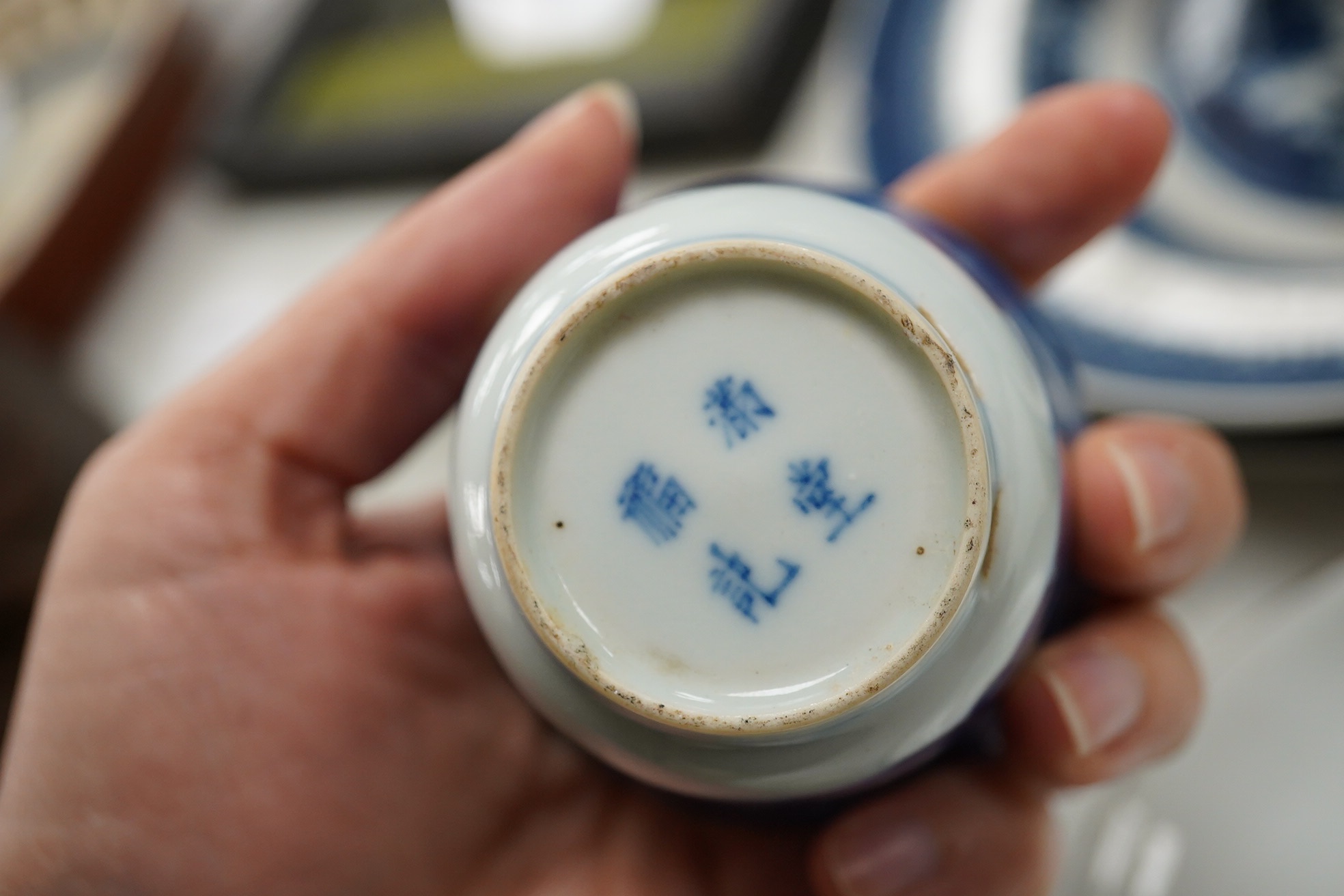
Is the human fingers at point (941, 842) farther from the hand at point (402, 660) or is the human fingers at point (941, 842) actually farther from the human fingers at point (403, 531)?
the human fingers at point (403, 531)

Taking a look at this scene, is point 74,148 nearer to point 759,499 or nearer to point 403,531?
point 403,531

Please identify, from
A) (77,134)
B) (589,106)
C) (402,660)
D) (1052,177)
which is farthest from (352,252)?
(1052,177)

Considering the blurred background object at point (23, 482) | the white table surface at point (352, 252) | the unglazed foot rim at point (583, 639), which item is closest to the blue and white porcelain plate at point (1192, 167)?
the white table surface at point (352, 252)

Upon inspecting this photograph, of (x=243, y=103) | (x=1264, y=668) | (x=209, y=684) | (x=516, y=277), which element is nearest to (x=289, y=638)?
(x=209, y=684)

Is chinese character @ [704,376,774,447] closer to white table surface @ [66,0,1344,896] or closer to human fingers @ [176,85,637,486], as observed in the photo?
human fingers @ [176,85,637,486]

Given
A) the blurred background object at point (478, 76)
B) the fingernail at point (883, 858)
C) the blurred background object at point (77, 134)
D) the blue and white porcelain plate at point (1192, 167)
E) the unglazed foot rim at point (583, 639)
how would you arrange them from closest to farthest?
1. the unglazed foot rim at point (583, 639)
2. the fingernail at point (883, 858)
3. the blue and white porcelain plate at point (1192, 167)
4. the blurred background object at point (478, 76)
5. the blurred background object at point (77, 134)

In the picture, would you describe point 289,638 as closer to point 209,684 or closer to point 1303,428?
point 209,684
